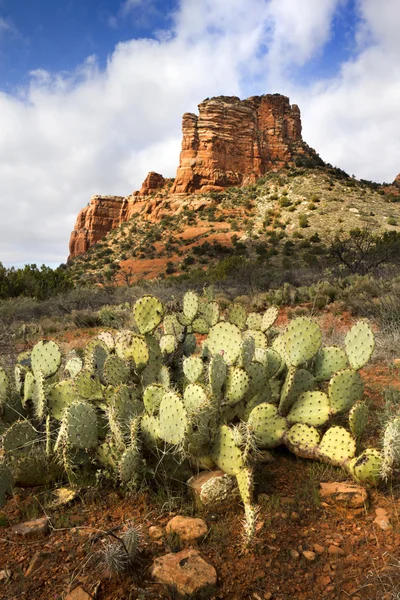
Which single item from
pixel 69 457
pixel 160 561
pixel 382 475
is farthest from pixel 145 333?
pixel 382 475

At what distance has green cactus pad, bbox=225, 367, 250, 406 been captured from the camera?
297 cm

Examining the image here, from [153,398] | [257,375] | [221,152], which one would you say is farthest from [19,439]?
[221,152]

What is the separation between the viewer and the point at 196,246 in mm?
39594

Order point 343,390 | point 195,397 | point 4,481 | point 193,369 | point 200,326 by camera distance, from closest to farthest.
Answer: point 4,481, point 195,397, point 343,390, point 193,369, point 200,326

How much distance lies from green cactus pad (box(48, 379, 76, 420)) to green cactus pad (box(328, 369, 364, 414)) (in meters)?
2.19

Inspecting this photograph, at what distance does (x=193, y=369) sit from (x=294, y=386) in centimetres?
93

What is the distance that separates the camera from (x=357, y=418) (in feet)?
9.80

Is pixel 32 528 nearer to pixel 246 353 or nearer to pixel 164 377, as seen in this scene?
pixel 164 377

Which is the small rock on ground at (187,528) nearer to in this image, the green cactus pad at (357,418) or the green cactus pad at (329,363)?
the green cactus pad at (357,418)

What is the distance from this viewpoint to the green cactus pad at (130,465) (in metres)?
2.66

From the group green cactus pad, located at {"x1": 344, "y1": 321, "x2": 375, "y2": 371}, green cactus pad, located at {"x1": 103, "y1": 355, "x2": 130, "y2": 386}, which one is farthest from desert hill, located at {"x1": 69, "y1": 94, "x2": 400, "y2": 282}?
green cactus pad, located at {"x1": 103, "y1": 355, "x2": 130, "y2": 386}

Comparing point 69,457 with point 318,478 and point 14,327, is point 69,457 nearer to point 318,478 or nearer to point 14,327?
point 318,478

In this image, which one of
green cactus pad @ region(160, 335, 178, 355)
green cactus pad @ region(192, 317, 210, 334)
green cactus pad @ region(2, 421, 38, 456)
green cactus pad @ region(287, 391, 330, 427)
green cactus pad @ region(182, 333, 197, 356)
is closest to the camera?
green cactus pad @ region(2, 421, 38, 456)

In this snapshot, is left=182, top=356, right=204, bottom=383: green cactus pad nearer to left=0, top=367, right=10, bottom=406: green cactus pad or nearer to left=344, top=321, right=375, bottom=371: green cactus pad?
left=344, top=321, right=375, bottom=371: green cactus pad
